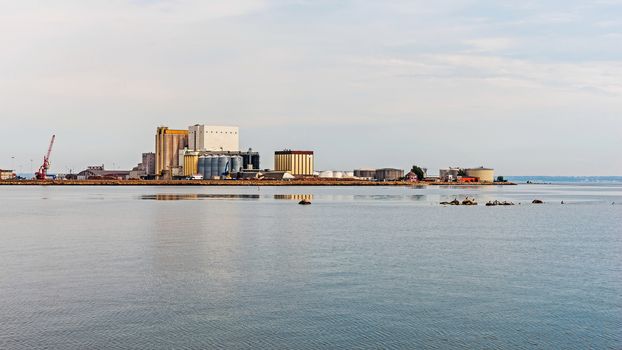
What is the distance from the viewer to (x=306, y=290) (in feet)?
84.4

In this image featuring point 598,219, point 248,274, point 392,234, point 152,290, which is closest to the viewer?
point 152,290

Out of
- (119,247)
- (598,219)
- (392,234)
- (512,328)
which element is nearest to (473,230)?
(392,234)

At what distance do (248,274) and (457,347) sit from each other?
13.2 m

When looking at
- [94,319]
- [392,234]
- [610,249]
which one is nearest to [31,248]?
[94,319]

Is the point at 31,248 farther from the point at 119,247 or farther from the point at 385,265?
the point at 385,265

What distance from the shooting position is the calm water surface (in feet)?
63.2

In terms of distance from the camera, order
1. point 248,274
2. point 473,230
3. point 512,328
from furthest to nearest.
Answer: point 473,230
point 248,274
point 512,328

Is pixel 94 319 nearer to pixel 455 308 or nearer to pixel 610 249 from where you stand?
pixel 455 308

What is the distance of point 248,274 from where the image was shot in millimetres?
29406

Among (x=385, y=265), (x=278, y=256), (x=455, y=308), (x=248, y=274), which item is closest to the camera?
(x=455, y=308)

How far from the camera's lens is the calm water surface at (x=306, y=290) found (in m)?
19.3

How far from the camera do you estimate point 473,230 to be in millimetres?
53812

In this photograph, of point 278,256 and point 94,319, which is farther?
point 278,256

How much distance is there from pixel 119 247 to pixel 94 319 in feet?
63.5
